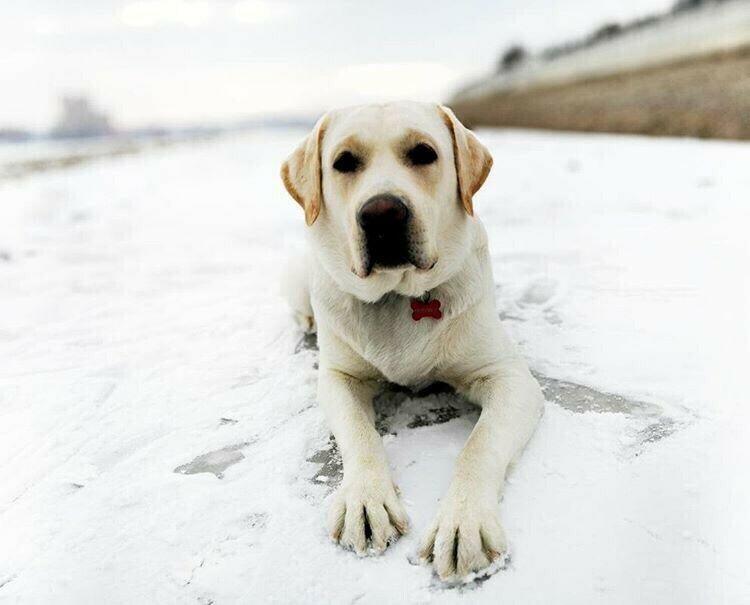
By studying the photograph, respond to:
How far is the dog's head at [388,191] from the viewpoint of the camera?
84.8 inches

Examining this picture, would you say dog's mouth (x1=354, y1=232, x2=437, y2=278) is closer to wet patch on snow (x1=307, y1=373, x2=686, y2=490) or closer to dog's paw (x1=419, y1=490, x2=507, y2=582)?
wet patch on snow (x1=307, y1=373, x2=686, y2=490)

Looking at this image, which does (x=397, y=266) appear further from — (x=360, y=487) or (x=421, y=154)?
(x=360, y=487)

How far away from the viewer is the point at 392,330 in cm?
238

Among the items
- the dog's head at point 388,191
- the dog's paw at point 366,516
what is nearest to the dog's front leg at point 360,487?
the dog's paw at point 366,516

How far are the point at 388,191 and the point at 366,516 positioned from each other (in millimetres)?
1064

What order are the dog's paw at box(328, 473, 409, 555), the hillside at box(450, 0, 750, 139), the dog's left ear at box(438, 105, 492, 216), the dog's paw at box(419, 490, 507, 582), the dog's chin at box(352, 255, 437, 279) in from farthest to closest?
the hillside at box(450, 0, 750, 139), the dog's left ear at box(438, 105, 492, 216), the dog's chin at box(352, 255, 437, 279), the dog's paw at box(328, 473, 409, 555), the dog's paw at box(419, 490, 507, 582)

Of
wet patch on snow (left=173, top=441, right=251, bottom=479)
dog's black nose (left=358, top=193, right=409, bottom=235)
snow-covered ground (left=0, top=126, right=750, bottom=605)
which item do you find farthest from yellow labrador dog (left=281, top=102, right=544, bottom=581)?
wet patch on snow (left=173, top=441, right=251, bottom=479)

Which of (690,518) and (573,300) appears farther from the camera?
(573,300)

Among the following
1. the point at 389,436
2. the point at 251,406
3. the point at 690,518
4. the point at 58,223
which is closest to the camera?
the point at 690,518

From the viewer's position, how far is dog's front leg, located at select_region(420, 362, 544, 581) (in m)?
1.60

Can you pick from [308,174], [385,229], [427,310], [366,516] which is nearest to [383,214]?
[385,229]

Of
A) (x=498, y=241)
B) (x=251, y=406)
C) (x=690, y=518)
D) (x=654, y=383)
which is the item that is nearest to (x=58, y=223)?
(x=498, y=241)

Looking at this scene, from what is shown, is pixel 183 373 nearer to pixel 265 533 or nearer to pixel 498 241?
pixel 265 533

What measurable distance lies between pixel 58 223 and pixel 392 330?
661 cm
